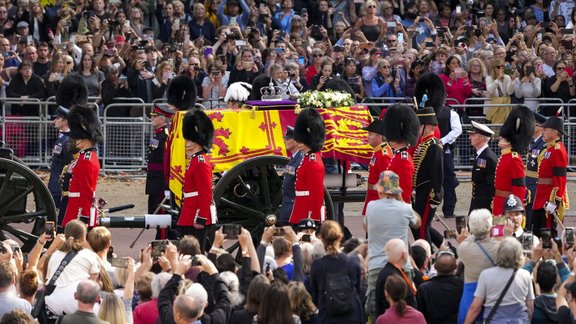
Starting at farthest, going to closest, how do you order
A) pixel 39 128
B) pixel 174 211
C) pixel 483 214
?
pixel 39 128
pixel 174 211
pixel 483 214

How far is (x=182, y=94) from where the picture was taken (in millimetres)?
15219

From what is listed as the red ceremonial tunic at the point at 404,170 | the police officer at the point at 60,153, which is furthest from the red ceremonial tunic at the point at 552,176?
the police officer at the point at 60,153

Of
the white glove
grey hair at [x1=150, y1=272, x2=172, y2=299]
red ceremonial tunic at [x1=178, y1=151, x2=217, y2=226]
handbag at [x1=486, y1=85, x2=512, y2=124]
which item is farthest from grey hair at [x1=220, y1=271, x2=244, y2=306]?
handbag at [x1=486, y1=85, x2=512, y2=124]

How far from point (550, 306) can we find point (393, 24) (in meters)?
12.1

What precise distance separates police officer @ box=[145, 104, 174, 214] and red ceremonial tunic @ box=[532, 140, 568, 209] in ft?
11.8

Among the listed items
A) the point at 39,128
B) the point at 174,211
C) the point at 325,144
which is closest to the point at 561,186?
the point at 325,144

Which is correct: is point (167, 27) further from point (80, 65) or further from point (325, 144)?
point (325, 144)

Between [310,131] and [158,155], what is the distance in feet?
7.65

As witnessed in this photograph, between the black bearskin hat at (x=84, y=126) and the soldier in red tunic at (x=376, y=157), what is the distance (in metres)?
2.43

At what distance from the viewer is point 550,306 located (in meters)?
10.3

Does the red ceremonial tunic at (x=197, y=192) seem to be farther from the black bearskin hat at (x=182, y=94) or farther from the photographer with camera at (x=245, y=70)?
the photographer with camera at (x=245, y=70)

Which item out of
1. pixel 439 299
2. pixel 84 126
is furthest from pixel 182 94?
pixel 439 299

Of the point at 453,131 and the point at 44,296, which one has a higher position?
the point at 453,131

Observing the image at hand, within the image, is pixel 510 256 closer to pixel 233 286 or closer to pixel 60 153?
pixel 233 286
